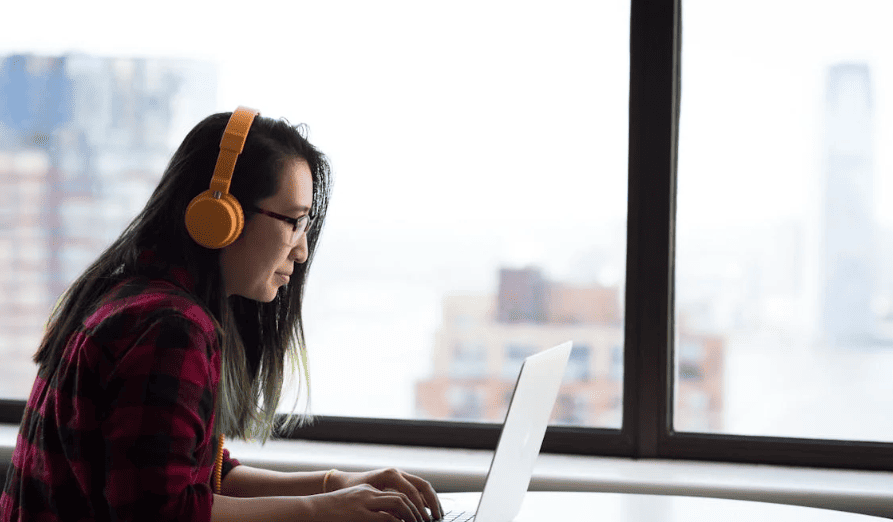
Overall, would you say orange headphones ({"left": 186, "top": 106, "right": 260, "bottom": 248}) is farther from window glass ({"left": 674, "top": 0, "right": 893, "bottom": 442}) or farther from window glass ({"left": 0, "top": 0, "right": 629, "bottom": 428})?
window glass ({"left": 674, "top": 0, "right": 893, "bottom": 442})

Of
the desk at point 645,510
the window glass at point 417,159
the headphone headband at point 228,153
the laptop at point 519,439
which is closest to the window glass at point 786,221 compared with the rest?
the window glass at point 417,159

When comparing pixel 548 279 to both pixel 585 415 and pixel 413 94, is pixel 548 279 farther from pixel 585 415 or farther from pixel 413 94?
pixel 413 94

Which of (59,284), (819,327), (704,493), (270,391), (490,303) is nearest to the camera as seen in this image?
(270,391)

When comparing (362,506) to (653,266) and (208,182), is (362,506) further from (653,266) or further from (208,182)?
(653,266)

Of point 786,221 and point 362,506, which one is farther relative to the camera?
point 786,221

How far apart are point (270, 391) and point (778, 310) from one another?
1287 mm

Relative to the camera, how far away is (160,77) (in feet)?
7.84

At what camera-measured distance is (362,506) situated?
1124 millimetres

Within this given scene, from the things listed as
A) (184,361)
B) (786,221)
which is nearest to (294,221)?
(184,361)

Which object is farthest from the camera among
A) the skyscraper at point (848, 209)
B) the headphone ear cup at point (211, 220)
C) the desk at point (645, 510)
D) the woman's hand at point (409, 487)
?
the skyscraper at point (848, 209)

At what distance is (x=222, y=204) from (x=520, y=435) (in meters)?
0.48

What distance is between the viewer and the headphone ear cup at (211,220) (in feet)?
3.63

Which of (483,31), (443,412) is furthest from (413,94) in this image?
(443,412)

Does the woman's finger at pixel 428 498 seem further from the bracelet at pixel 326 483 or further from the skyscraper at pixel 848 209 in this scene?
the skyscraper at pixel 848 209
